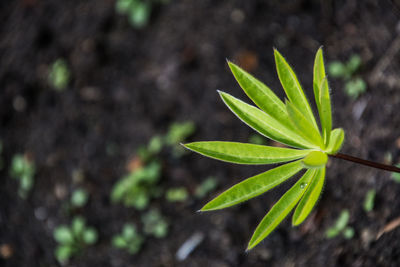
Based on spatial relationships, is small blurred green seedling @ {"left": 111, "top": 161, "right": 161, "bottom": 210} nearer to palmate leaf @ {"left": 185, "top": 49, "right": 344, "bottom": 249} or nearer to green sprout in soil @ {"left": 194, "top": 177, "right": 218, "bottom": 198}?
green sprout in soil @ {"left": 194, "top": 177, "right": 218, "bottom": 198}

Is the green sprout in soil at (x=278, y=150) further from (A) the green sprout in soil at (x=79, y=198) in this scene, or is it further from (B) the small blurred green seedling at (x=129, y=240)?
(A) the green sprout in soil at (x=79, y=198)

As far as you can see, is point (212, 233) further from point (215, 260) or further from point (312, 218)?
point (312, 218)

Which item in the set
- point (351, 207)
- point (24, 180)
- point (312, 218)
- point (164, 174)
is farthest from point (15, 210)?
point (351, 207)

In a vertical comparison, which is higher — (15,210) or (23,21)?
(23,21)

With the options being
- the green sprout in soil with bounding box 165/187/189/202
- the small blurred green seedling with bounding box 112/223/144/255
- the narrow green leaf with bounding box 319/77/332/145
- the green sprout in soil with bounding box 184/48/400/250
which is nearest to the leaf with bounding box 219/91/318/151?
the green sprout in soil with bounding box 184/48/400/250

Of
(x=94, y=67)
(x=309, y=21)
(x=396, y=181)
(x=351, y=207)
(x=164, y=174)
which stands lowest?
(x=164, y=174)

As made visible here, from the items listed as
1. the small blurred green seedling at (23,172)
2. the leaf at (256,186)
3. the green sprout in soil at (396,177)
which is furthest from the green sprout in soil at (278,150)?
the small blurred green seedling at (23,172)

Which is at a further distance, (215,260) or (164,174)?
(164,174)
